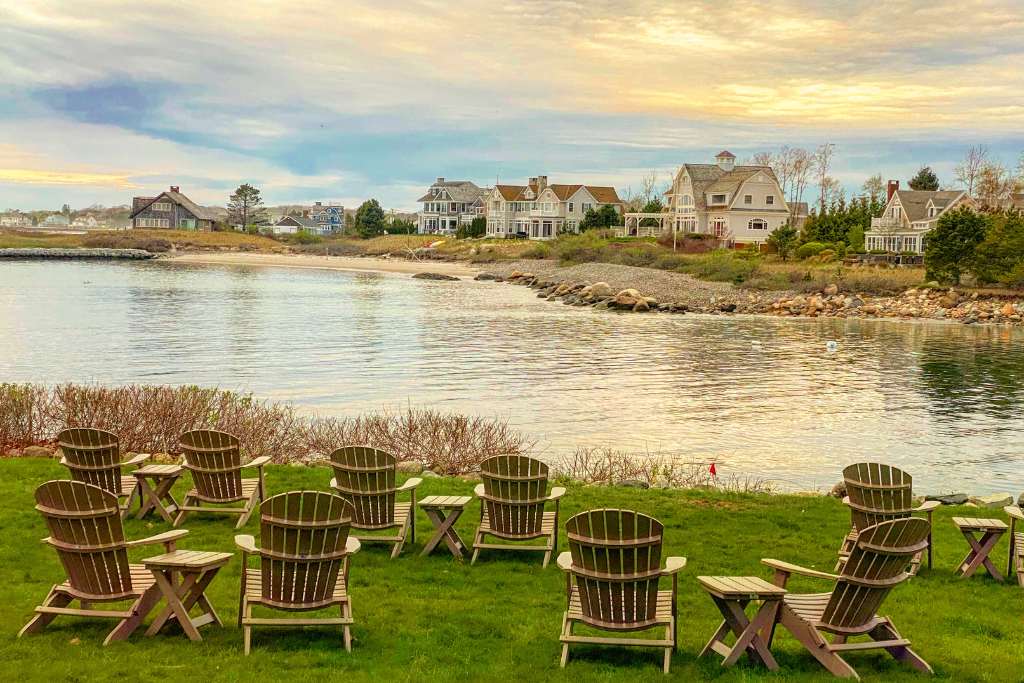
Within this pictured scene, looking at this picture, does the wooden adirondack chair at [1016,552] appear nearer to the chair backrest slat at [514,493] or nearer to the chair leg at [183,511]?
the chair backrest slat at [514,493]

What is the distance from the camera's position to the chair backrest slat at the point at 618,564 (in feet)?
24.4

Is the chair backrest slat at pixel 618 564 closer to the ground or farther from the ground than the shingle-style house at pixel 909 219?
closer to the ground

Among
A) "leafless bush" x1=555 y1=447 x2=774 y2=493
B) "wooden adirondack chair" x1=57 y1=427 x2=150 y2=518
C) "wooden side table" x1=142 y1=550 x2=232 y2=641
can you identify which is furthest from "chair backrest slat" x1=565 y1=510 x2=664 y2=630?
"leafless bush" x1=555 y1=447 x2=774 y2=493

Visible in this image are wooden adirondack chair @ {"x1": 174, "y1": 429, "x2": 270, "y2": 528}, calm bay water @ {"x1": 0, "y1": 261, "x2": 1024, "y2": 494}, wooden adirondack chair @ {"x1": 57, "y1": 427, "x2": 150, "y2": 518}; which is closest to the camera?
wooden adirondack chair @ {"x1": 57, "y1": 427, "x2": 150, "y2": 518}

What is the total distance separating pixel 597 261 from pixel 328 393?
66837 millimetres

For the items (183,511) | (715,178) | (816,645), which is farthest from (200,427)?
(715,178)

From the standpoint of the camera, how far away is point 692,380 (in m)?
33.0

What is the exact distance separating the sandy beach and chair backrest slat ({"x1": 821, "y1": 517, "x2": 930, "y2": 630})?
303ft

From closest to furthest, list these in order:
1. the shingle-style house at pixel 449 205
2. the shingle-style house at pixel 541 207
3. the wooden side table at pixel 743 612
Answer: the wooden side table at pixel 743 612 → the shingle-style house at pixel 541 207 → the shingle-style house at pixel 449 205

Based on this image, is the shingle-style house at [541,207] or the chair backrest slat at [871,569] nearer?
the chair backrest slat at [871,569]

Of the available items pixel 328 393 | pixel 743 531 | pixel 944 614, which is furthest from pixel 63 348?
pixel 944 614

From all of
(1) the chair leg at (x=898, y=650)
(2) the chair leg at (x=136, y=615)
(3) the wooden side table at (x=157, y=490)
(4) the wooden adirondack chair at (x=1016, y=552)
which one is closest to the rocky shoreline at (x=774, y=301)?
(4) the wooden adirondack chair at (x=1016, y=552)

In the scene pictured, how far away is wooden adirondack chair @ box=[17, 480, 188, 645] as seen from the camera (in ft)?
24.9

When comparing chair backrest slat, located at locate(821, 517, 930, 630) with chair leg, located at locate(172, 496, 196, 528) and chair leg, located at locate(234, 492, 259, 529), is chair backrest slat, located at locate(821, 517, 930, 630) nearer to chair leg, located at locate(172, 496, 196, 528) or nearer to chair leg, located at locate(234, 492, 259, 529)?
chair leg, located at locate(234, 492, 259, 529)
